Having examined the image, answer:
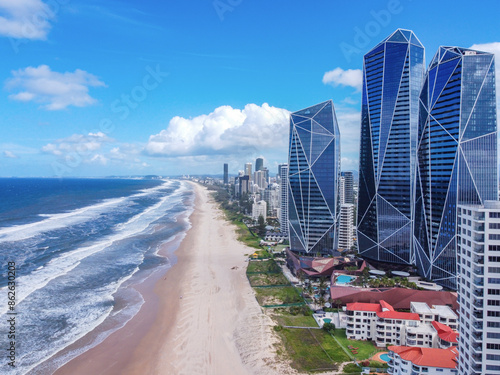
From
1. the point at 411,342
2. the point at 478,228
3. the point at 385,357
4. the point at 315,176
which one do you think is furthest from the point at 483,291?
the point at 315,176

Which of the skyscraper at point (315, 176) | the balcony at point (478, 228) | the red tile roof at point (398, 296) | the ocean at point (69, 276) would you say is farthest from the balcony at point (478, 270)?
the skyscraper at point (315, 176)

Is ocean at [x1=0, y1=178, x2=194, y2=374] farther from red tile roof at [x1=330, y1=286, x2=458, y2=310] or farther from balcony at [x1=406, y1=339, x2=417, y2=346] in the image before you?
balcony at [x1=406, y1=339, x2=417, y2=346]

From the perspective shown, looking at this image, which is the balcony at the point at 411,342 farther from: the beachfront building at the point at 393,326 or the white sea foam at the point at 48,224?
the white sea foam at the point at 48,224

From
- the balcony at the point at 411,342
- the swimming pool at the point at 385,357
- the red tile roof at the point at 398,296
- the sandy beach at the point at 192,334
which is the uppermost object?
the red tile roof at the point at 398,296

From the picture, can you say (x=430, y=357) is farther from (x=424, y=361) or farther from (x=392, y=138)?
(x=392, y=138)

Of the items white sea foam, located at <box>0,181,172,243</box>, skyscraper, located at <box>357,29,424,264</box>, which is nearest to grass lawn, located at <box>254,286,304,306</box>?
skyscraper, located at <box>357,29,424,264</box>

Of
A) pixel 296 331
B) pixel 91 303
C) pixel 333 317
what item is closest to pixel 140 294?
pixel 91 303
